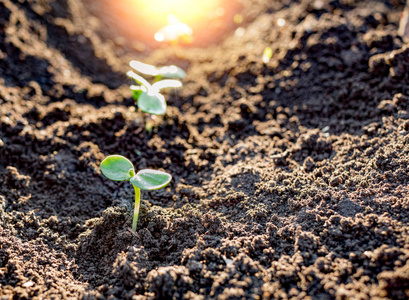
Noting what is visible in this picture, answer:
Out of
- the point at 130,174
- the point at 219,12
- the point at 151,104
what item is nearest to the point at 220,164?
the point at 151,104

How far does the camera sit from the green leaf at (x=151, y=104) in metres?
1.52

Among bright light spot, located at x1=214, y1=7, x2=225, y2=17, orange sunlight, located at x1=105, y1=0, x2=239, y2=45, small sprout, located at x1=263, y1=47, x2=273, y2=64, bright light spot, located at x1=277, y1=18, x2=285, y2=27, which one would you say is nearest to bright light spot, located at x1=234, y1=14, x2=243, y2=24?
orange sunlight, located at x1=105, y1=0, x2=239, y2=45

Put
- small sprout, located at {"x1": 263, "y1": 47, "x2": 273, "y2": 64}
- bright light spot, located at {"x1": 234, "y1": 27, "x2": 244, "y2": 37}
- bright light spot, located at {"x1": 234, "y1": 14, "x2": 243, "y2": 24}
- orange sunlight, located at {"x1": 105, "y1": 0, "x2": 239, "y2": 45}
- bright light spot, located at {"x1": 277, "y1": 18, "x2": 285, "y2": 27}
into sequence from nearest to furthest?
small sprout, located at {"x1": 263, "y1": 47, "x2": 273, "y2": 64} < bright light spot, located at {"x1": 277, "y1": 18, "x2": 285, "y2": 27} < bright light spot, located at {"x1": 234, "y1": 27, "x2": 244, "y2": 37} < orange sunlight, located at {"x1": 105, "y1": 0, "x2": 239, "y2": 45} < bright light spot, located at {"x1": 234, "y1": 14, "x2": 243, "y2": 24}

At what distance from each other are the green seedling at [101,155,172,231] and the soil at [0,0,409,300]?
0.22 m

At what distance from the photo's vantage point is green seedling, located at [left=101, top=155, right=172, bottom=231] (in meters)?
1.20

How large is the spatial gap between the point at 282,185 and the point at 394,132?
0.62 m

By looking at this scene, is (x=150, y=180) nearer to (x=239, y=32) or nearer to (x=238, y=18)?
(x=239, y=32)

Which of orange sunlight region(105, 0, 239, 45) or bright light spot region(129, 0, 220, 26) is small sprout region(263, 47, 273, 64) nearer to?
orange sunlight region(105, 0, 239, 45)

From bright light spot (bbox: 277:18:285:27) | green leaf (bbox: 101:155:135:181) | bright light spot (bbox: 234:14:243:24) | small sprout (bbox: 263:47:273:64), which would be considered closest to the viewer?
green leaf (bbox: 101:155:135:181)

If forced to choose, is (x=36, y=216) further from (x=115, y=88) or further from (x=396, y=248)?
(x=396, y=248)

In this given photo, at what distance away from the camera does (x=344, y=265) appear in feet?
3.41

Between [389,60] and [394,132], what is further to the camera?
[389,60]

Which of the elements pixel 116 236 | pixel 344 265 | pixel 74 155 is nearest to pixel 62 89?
pixel 74 155

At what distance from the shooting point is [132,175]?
128cm
